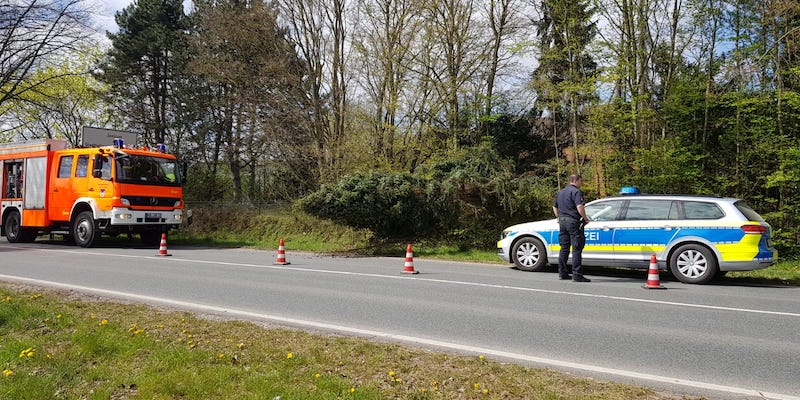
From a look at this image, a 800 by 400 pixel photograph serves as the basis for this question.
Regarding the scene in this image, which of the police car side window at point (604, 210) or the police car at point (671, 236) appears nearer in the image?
the police car at point (671, 236)

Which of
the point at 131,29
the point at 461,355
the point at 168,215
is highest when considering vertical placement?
the point at 131,29

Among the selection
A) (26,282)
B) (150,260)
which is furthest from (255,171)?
(26,282)

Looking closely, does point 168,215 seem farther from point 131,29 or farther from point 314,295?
point 131,29

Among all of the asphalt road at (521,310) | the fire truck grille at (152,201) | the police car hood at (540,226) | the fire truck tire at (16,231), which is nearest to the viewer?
the asphalt road at (521,310)

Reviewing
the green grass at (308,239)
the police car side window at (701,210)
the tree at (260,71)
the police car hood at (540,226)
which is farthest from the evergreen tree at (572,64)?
the tree at (260,71)

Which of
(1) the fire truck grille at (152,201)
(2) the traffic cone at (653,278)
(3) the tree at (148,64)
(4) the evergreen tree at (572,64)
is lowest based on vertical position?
(2) the traffic cone at (653,278)

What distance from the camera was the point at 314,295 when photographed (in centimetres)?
819

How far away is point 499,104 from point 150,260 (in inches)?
532

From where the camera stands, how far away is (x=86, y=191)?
1609 centimetres

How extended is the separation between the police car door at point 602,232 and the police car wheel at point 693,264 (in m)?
1.11

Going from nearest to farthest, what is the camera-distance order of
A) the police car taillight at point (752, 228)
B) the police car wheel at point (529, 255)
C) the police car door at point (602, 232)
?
the police car taillight at point (752, 228) < the police car door at point (602, 232) < the police car wheel at point (529, 255)

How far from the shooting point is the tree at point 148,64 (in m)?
31.8

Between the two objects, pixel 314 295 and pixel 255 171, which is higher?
pixel 255 171

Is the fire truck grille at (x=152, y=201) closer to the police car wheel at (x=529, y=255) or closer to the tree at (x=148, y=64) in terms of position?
the police car wheel at (x=529, y=255)
